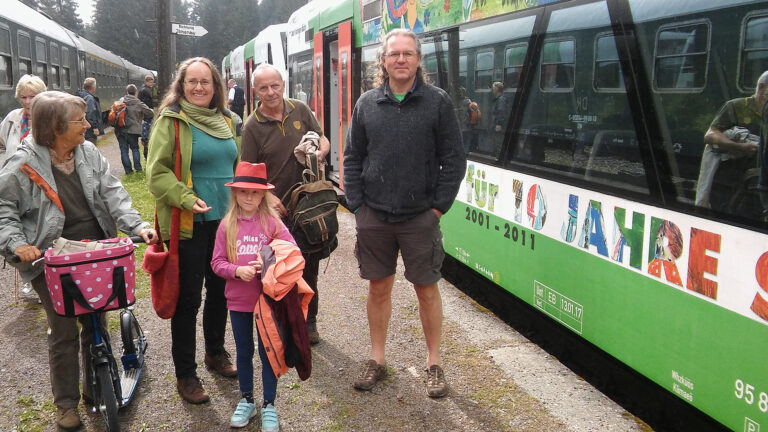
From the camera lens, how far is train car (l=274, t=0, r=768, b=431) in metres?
2.81

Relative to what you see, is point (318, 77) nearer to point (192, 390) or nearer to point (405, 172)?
point (405, 172)

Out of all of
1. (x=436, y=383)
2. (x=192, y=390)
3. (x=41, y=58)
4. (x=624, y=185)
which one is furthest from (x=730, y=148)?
(x=41, y=58)

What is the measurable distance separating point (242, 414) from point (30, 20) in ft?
45.2

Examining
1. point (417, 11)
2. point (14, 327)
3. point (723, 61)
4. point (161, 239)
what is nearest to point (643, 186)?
point (723, 61)

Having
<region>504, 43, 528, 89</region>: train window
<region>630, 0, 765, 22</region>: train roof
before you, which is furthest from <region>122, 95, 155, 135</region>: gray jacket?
<region>630, 0, 765, 22</region>: train roof

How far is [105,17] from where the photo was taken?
79562 millimetres

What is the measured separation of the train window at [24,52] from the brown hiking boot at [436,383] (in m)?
12.1

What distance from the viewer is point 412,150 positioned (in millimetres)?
3549

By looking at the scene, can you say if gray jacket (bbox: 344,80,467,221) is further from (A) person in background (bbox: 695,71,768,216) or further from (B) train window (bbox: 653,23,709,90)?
(A) person in background (bbox: 695,71,768,216)

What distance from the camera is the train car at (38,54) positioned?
12.2m

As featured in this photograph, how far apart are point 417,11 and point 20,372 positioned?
4397 millimetres

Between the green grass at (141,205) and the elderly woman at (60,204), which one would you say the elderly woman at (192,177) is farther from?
the green grass at (141,205)

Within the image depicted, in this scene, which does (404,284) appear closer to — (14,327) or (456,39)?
(456,39)

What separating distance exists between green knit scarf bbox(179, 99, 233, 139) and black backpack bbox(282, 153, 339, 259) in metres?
0.57
